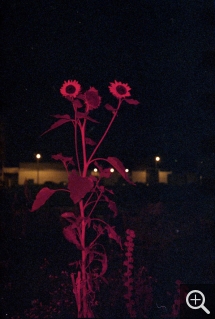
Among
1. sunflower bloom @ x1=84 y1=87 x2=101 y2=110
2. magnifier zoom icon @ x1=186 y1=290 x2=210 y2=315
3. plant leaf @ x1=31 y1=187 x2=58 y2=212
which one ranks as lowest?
magnifier zoom icon @ x1=186 y1=290 x2=210 y2=315

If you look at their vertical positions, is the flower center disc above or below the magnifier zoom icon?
above

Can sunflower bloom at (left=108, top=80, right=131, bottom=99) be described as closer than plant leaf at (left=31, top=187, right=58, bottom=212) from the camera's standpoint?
No

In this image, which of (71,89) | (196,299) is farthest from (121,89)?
(196,299)

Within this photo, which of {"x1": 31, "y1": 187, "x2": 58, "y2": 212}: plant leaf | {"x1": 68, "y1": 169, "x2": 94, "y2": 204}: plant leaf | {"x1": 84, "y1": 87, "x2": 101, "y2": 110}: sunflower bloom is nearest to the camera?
{"x1": 68, "y1": 169, "x2": 94, "y2": 204}: plant leaf

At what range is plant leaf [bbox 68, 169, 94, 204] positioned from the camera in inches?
133

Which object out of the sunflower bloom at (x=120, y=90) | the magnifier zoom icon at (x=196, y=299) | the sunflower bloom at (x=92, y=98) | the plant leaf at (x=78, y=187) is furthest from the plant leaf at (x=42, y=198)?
the magnifier zoom icon at (x=196, y=299)

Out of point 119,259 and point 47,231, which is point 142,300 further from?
point 47,231

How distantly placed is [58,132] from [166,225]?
13.2 feet

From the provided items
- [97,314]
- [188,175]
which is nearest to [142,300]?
[97,314]

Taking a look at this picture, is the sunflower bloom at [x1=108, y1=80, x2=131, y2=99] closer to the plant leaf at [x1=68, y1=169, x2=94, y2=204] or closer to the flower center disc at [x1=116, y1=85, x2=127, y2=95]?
the flower center disc at [x1=116, y1=85, x2=127, y2=95]

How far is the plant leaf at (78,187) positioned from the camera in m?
3.38

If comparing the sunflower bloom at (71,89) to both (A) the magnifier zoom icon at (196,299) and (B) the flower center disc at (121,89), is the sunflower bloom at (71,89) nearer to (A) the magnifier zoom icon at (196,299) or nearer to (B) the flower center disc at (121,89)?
(B) the flower center disc at (121,89)

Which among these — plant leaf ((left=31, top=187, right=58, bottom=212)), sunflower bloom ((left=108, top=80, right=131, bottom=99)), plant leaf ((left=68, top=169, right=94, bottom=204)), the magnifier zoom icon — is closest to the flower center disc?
sunflower bloom ((left=108, top=80, right=131, bottom=99))

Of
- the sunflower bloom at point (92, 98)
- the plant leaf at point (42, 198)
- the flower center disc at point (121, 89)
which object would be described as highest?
the flower center disc at point (121, 89)
